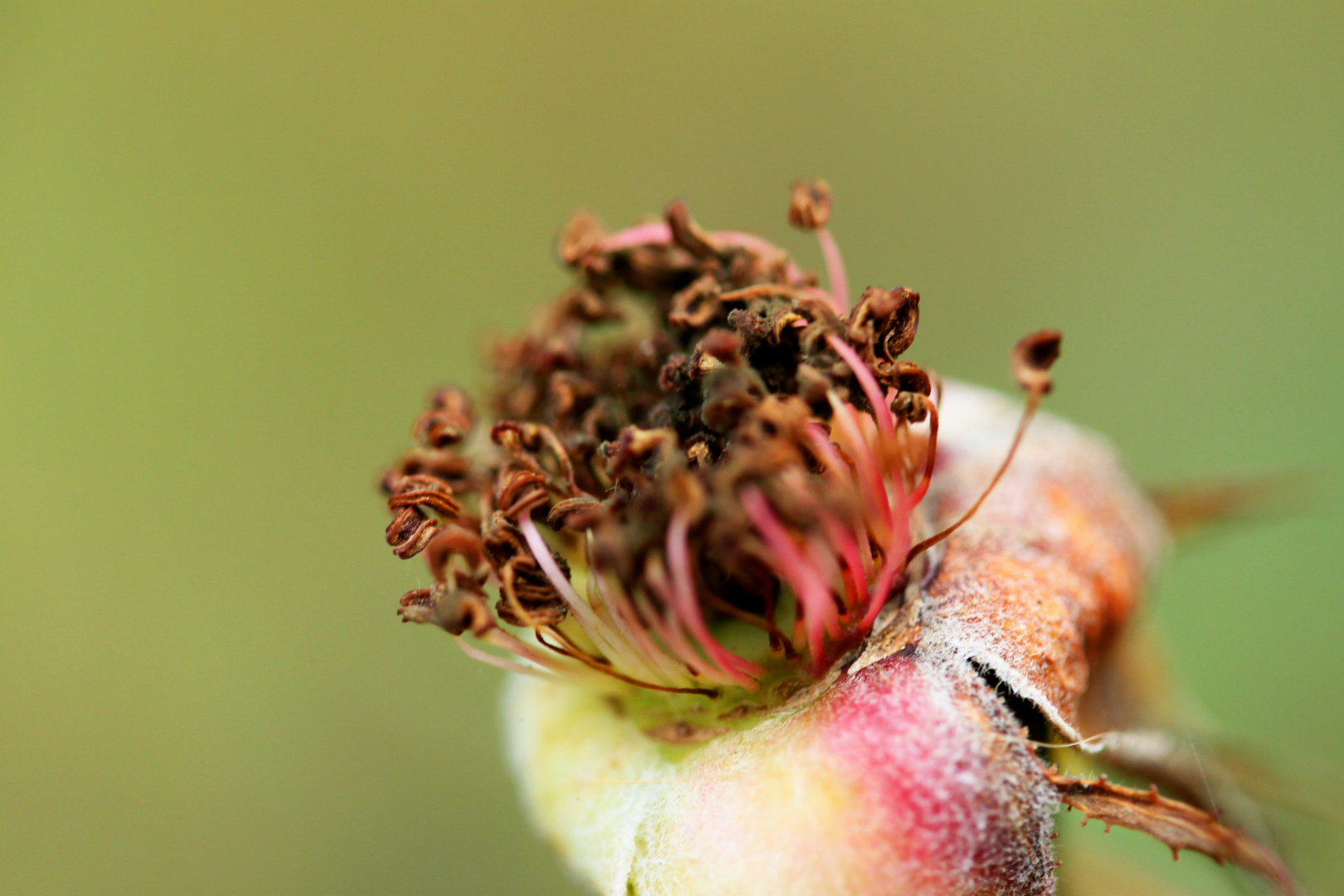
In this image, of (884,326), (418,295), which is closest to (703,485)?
(884,326)

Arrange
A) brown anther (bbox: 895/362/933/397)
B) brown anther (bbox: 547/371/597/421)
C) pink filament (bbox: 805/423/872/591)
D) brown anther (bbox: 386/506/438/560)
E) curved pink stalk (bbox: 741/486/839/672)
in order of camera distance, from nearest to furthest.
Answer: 1. curved pink stalk (bbox: 741/486/839/672)
2. pink filament (bbox: 805/423/872/591)
3. brown anther (bbox: 895/362/933/397)
4. brown anther (bbox: 386/506/438/560)
5. brown anther (bbox: 547/371/597/421)

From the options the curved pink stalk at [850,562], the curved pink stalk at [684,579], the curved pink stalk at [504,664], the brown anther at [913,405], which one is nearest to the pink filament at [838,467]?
the curved pink stalk at [850,562]

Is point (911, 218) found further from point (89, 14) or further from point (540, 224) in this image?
point (89, 14)

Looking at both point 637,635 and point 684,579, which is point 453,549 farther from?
point 684,579

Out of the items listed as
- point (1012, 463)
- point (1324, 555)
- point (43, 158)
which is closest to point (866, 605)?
point (1012, 463)

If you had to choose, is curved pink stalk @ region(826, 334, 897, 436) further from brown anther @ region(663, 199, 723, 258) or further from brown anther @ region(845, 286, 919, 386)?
brown anther @ region(663, 199, 723, 258)

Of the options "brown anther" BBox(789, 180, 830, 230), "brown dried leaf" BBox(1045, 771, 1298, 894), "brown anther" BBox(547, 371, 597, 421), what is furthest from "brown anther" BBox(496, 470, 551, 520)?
"brown dried leaf" BBox(1045, 771, 1298, 894)
